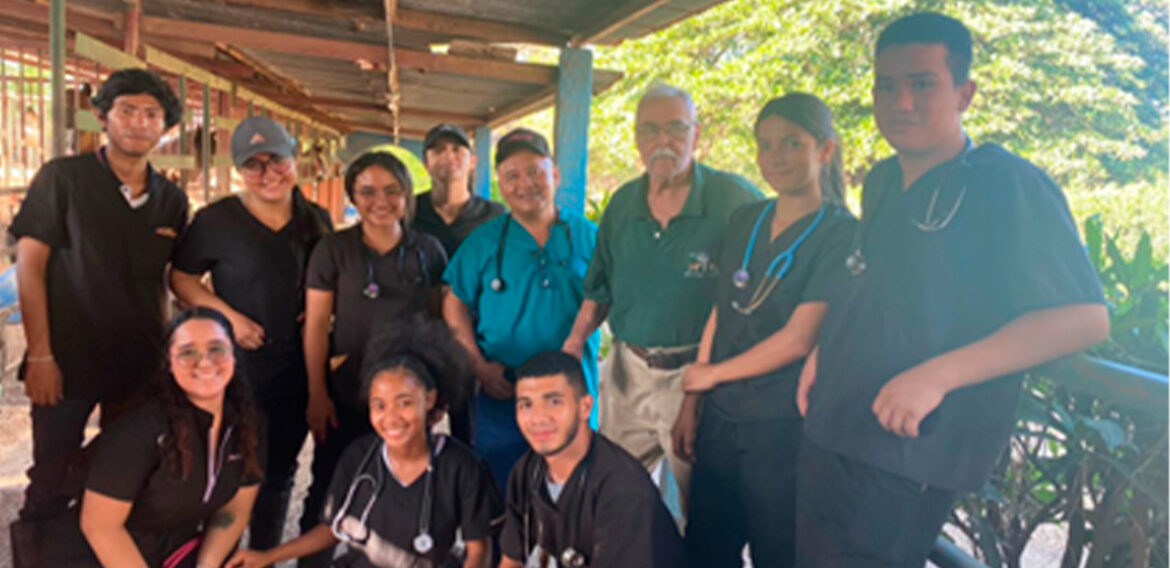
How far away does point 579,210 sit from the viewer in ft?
18.1

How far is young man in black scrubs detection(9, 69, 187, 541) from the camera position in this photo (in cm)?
270

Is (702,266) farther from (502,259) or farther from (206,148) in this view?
(206,148)

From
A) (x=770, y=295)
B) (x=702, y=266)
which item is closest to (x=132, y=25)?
(x=702, y=266)

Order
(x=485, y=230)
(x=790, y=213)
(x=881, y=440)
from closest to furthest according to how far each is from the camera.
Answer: (x=881, y=440)
(x=790, y=213)
(x=485, y=230)

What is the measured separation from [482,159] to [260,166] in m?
10.4

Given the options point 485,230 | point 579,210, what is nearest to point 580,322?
point 485,230

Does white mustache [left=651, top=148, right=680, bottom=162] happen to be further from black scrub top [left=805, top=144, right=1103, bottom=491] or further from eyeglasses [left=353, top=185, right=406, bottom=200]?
eyeglasses [left=353, top=185, right=406, bottom=200]

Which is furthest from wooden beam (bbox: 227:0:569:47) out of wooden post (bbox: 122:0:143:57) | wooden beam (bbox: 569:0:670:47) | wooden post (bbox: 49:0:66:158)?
wooden post (bbox: 49:0:66:158)

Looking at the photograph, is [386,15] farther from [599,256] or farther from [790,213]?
[790,213]

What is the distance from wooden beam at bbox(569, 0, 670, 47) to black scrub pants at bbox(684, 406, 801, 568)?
2.26 meters

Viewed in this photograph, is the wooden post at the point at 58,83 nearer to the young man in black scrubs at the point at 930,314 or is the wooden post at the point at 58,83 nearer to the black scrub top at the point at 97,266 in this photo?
the black scrub top at the point at 97,266

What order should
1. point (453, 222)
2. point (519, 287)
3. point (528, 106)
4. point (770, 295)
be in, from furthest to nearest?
point (528, 106)
point (453, 222)
point (519, 287)
point (770, 295)

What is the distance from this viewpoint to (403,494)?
2635 mm

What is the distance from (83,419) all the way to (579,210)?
3.30 m
